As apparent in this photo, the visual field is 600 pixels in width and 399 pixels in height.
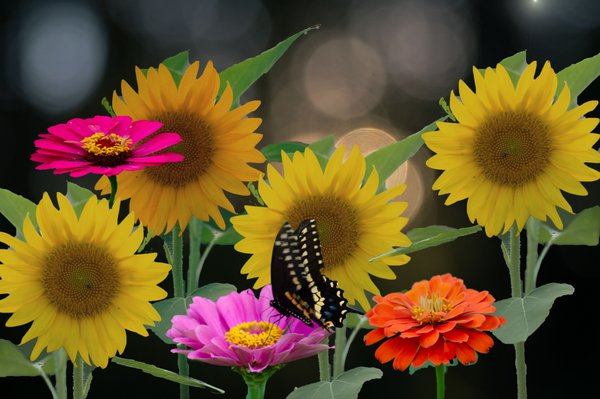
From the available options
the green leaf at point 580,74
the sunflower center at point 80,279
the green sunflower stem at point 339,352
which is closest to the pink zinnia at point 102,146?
the sunflower center at point 80,279

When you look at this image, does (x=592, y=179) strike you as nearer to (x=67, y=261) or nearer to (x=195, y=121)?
(x=195, y=121)

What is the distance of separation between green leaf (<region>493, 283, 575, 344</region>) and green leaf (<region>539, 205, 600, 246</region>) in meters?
0.15

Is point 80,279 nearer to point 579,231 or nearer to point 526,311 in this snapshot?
point 526,311

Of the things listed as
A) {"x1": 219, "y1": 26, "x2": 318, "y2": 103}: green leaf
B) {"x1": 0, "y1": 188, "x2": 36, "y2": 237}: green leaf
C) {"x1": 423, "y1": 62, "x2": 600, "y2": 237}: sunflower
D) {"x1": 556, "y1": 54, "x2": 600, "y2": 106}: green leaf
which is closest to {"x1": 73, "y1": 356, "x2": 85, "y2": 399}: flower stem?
{"x1": 0, "y1": 188, "x2": 36, "y2": 237}: green leaf

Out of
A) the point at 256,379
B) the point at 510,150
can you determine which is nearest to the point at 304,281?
the point at 256,379

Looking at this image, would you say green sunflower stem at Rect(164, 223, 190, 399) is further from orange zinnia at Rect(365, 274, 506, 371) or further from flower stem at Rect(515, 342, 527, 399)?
flower stem at Rect(515, 342, 527, 399)

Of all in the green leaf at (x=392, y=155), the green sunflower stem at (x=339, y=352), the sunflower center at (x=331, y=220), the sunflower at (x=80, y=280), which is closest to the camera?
the sunflower at (x=80, y=280)

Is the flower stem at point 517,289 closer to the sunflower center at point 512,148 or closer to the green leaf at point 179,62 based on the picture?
the sunflower center at point 512,148

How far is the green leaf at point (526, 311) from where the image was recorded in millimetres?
1151

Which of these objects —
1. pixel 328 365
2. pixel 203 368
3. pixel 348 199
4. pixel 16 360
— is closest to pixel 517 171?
pixel 348 199

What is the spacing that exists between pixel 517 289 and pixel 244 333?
41 centimetres

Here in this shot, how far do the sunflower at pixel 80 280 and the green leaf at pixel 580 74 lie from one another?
2.15ft

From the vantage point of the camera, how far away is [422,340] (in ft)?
3.87

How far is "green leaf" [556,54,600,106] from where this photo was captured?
4.18ft
